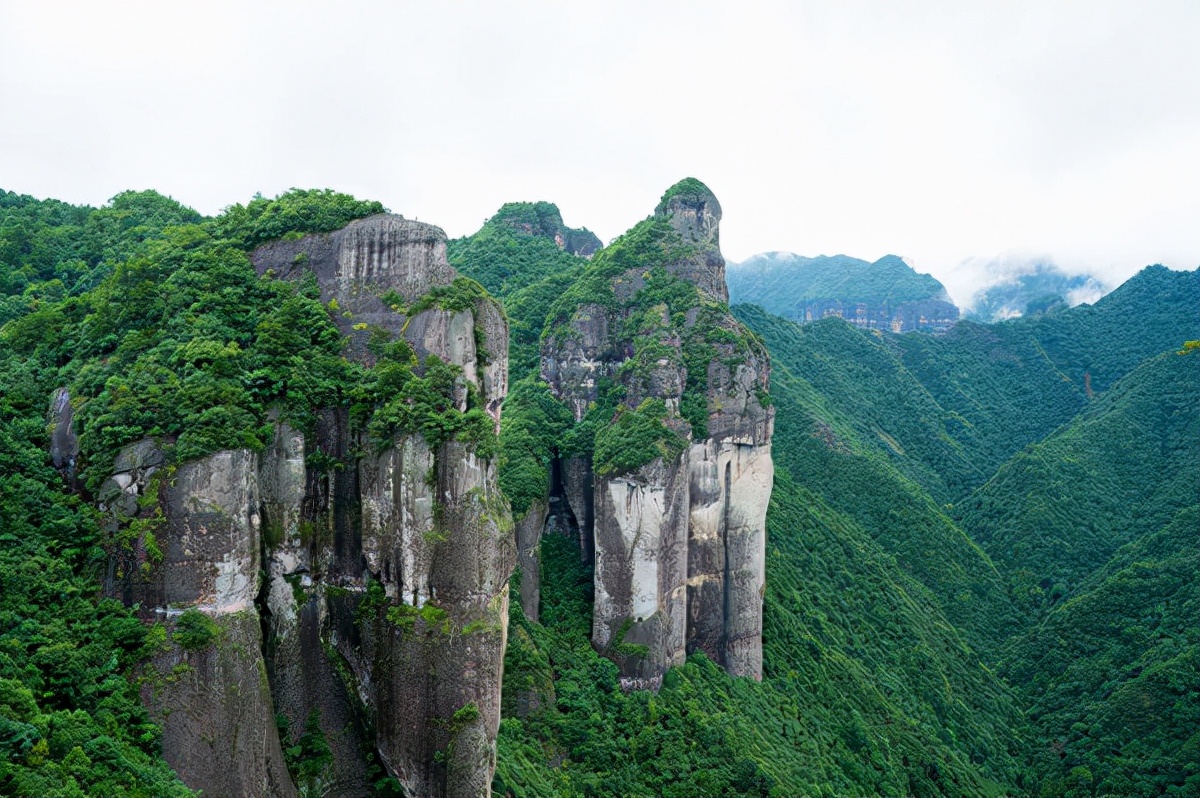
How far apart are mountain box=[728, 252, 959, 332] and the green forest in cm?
4391

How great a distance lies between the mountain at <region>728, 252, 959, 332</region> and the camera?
149m

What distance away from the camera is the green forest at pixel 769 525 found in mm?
19547

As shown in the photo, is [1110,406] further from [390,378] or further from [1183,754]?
[390,378]

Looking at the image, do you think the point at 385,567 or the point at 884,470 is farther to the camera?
the point at 884,470

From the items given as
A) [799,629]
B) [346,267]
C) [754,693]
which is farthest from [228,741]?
[799,629]

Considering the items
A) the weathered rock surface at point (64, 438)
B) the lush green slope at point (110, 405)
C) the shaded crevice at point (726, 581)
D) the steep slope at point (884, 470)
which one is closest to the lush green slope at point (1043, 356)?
the steep slope at point (884, 470)

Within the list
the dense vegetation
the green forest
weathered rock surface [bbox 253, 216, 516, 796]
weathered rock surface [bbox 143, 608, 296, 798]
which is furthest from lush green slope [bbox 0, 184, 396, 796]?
the dense vegetation

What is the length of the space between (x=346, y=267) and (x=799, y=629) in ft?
101

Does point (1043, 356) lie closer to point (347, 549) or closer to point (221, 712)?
point (347, 549)

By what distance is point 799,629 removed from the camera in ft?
153

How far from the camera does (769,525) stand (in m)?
53.3

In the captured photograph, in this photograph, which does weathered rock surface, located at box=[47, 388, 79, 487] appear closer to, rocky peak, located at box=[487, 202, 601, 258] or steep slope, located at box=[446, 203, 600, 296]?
steep slope, located at box=[446, 203, 600, 296]

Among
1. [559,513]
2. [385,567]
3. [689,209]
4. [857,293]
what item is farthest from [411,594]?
[857,293]

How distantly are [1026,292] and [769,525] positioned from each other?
5760 inches
